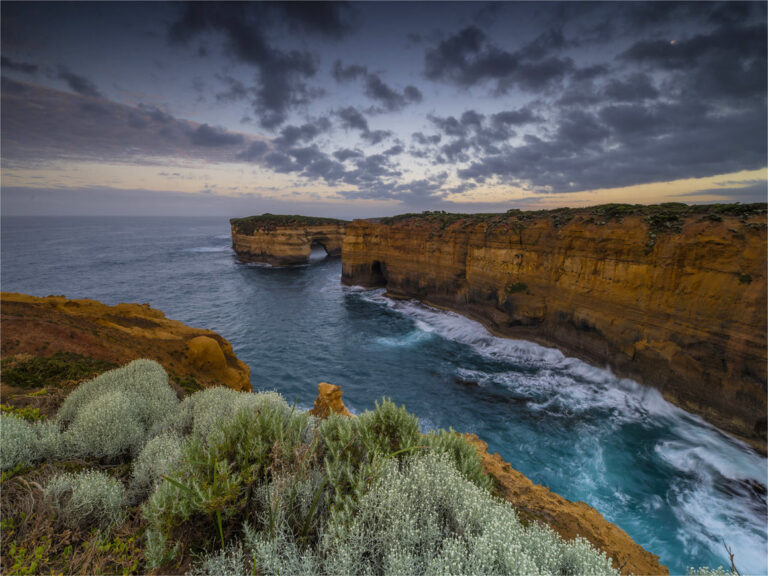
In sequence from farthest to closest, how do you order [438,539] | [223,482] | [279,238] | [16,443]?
[279,238] → [16,443] → [223,482] → [438,539]

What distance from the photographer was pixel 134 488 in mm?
4020

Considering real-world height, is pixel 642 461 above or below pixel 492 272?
below

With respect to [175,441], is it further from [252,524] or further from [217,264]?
[217,264]

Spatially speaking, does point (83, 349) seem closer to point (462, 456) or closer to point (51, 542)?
point (51, 542)

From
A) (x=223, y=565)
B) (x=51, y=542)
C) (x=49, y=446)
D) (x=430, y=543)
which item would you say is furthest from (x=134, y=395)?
(x=430, y=543)

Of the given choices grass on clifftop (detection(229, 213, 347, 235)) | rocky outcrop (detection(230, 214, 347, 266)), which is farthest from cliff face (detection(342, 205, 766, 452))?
grass on clifftop (detection(229, 213, 347, 235))

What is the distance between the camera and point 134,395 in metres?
6.02

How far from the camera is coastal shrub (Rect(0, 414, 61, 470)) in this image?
4221mm

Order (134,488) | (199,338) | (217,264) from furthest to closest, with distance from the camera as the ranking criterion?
(217,264) < (199,338) < (134,488)

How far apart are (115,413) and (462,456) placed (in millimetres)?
5771

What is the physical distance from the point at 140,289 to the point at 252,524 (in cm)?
4161

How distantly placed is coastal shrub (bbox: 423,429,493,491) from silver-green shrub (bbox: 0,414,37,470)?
5865 millimetres

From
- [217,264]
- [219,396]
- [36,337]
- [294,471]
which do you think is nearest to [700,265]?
[294,471]

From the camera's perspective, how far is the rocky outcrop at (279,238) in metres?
53.9
